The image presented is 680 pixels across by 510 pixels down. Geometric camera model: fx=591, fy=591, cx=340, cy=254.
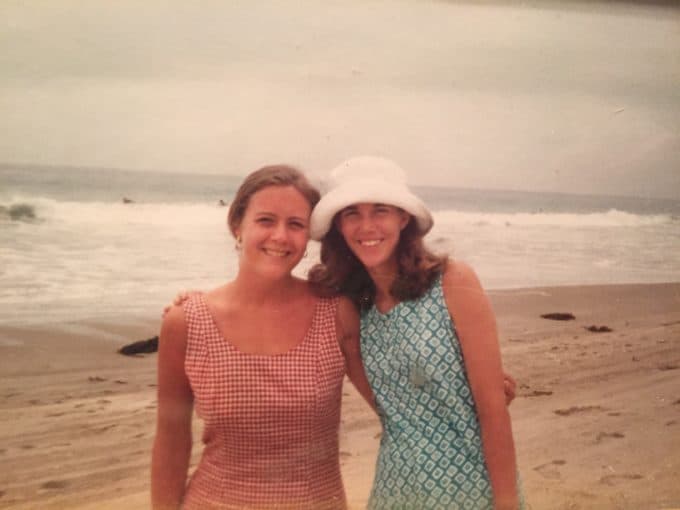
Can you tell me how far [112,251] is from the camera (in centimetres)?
150

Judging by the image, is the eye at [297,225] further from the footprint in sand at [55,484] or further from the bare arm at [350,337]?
the footprint in sand at [55,484]

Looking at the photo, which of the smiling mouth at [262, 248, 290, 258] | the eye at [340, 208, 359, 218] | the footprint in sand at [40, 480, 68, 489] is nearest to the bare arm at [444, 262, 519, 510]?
the eye at [340, 208, 359, 218]

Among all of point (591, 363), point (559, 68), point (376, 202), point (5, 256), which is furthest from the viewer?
point (591, 363)

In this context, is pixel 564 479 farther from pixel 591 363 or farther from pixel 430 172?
pixel 430 172

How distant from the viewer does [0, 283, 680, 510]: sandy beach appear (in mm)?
1534

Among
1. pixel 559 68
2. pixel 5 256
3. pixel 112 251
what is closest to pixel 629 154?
pixel 559 68

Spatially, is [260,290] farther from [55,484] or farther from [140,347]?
[55,484]

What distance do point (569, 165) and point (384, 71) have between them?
623 mm

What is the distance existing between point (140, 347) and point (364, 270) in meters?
0.71

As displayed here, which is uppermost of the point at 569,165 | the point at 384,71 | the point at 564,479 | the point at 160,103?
the point at 384,71

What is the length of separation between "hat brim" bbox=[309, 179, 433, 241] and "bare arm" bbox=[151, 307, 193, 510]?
1.24 feet

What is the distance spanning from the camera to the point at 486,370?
1197mm

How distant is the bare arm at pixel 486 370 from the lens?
3.91 feet

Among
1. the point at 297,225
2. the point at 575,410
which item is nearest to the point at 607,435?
the point at 575,410
